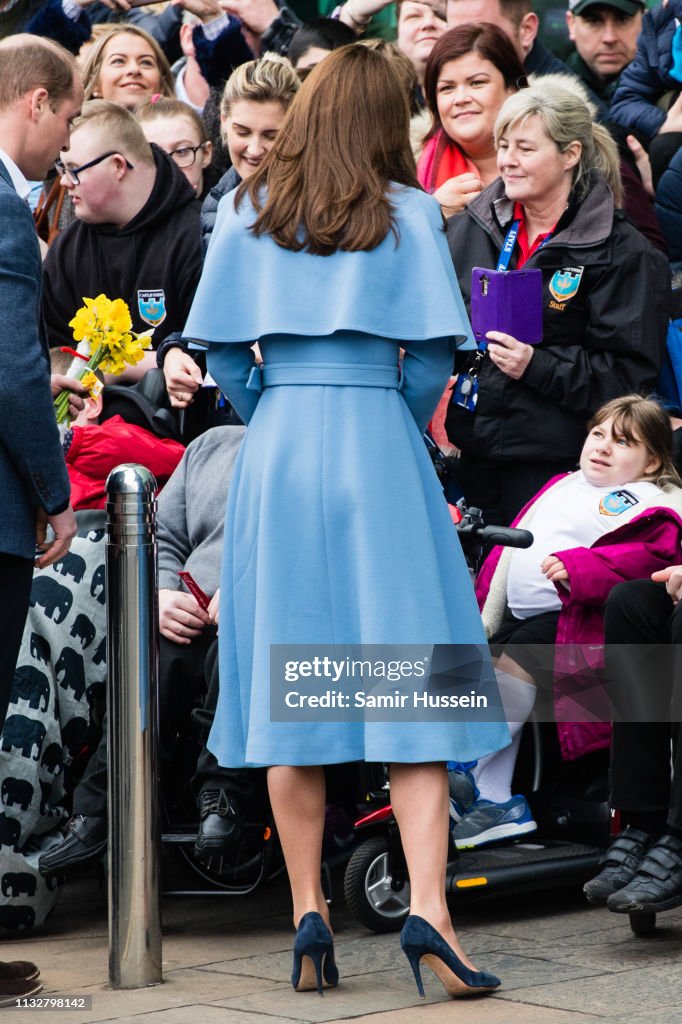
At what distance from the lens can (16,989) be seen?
13.2 feet

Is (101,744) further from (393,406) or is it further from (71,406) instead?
(393,406)

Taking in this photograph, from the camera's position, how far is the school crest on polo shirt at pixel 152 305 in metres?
6.45

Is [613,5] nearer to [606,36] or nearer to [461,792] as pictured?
[606,36]

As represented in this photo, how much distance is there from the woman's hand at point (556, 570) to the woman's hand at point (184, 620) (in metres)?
1.03

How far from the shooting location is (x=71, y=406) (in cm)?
486

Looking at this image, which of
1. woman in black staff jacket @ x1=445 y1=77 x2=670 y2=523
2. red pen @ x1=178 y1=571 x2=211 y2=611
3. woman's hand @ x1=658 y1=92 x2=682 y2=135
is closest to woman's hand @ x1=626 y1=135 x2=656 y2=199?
woman's hand @ x1=658 y1=92 x2=682 y2=135

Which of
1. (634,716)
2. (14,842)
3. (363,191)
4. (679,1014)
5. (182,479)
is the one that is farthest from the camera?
(182,479)

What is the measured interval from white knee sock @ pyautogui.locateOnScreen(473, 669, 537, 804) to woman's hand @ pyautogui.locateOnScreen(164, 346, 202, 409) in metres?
1.45

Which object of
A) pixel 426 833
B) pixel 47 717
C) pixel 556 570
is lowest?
pixel 426 833

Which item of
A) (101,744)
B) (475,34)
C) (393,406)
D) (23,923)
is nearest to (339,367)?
(393,406)

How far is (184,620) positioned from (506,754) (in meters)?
1.08

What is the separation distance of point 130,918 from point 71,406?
1.59m

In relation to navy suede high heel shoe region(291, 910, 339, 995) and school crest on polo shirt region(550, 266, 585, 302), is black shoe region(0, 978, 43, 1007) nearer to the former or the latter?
navy suede high heel shoe region(291, 910, 339, 995)

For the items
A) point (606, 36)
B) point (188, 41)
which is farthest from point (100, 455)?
point (606, 36)
